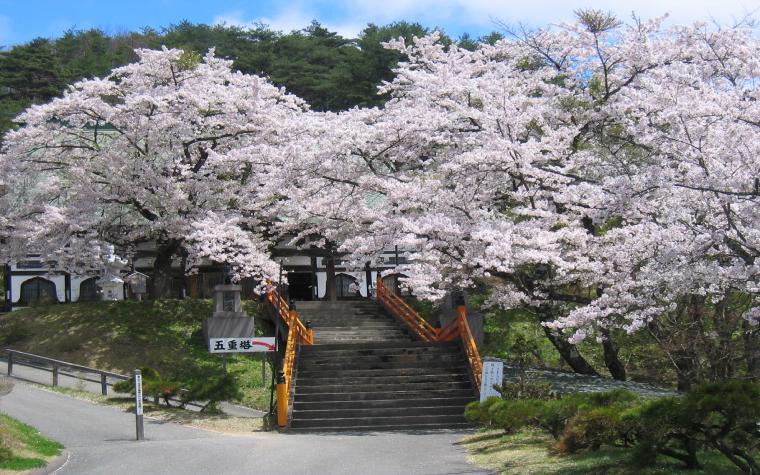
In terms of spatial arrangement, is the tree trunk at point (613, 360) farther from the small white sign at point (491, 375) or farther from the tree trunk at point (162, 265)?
the tree trunk at point (162, 265)

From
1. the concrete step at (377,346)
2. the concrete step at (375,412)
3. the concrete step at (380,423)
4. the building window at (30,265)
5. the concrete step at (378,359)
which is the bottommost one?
the concrete step at (380,423)

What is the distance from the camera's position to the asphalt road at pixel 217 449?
1012 cm

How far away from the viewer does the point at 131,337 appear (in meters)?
23.5

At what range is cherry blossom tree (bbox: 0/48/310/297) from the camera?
22.4 metres

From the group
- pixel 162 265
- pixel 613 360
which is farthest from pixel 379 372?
pixel 162 265

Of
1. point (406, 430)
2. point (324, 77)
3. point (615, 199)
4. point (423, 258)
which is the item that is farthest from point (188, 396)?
point (324, 77)

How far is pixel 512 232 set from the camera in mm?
15148

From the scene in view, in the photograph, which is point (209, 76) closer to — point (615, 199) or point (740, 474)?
point (615, 199)

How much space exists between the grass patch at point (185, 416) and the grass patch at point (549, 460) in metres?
5.56

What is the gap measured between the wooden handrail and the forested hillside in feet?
65.4

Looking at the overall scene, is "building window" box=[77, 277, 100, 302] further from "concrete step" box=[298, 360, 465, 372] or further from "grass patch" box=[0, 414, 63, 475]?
"grass patch" box=[0, 414, 63, 475]

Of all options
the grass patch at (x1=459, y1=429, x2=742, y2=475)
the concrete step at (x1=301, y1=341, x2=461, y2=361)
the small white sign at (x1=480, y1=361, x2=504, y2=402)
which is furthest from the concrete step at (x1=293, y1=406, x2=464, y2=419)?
the grass patch at (x1=459, y1=429, x2=742, y2=475)

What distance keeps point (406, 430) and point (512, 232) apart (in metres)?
4.89

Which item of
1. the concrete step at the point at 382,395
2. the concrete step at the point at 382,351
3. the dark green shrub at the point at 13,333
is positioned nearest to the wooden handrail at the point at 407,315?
the concrete step at the point at 382,351
